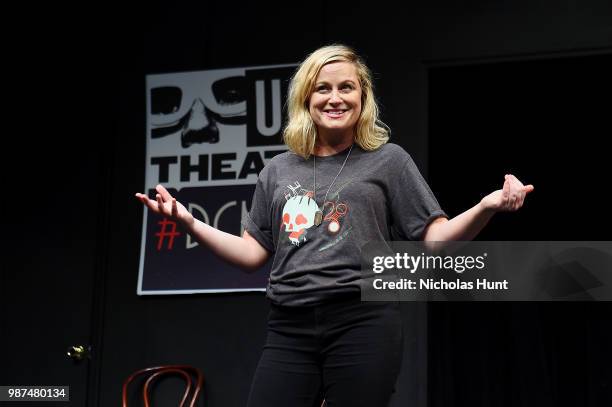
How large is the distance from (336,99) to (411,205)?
0.30 metres

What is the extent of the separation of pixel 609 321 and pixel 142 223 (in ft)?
6.64

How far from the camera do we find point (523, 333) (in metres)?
3.25

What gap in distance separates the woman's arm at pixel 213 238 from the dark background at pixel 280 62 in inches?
55.8

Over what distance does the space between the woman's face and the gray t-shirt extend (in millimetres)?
72

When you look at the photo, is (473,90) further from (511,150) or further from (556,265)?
(556,265)

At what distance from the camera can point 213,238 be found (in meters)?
1.91

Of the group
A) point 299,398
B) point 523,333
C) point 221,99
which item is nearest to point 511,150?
point 523,333

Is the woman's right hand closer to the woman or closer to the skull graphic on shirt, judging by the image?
the woman

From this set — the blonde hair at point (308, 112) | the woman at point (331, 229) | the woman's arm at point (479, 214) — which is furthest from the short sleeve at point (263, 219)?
the woman's arm at point (479, 214)

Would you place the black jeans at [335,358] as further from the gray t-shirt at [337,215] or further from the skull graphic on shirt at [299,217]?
the skull graphic on shirt at [299,217]

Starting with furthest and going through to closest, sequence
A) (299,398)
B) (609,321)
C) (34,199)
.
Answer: (34,199) → (609,321) → (299,398)

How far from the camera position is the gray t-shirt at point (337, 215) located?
1.72 meters

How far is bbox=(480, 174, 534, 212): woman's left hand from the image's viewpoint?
1.64 metres

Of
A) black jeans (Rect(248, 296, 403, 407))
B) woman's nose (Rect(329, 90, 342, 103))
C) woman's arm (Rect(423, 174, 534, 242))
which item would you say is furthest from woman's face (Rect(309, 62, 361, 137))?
black jeans (Rect(248, 296, 403, 407))
